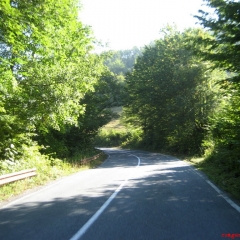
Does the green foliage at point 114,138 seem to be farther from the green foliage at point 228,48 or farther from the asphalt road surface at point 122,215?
the asphalt road surface at point 122,215

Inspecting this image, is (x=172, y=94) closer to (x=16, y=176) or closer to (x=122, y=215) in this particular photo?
(x=16, y=176)

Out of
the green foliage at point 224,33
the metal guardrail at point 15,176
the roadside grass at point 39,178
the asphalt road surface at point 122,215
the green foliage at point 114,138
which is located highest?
the green foliage at point 224,33

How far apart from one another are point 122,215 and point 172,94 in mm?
28712

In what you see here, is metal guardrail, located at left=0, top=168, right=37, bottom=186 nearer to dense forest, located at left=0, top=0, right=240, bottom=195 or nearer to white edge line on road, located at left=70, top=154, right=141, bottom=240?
dense forest, located at left=0, top=0, right=240, bottom=195

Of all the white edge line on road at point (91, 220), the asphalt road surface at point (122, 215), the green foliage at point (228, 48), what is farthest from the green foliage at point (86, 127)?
the white edge line on road at point (91, 220)

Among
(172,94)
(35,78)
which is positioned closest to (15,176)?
(35,78)

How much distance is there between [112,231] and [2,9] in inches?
298

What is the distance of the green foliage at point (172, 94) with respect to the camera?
29906 millimetres

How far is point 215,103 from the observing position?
93.2 ft

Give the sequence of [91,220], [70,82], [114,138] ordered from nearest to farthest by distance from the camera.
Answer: [91,220] → [70,82] → [114,138]

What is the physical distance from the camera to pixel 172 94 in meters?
33.9

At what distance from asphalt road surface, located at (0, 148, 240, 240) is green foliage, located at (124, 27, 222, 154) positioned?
18358 mm

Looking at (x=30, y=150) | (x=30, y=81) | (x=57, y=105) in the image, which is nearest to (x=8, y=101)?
(x=30, y=81)

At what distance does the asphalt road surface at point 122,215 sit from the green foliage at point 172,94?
18358mm
